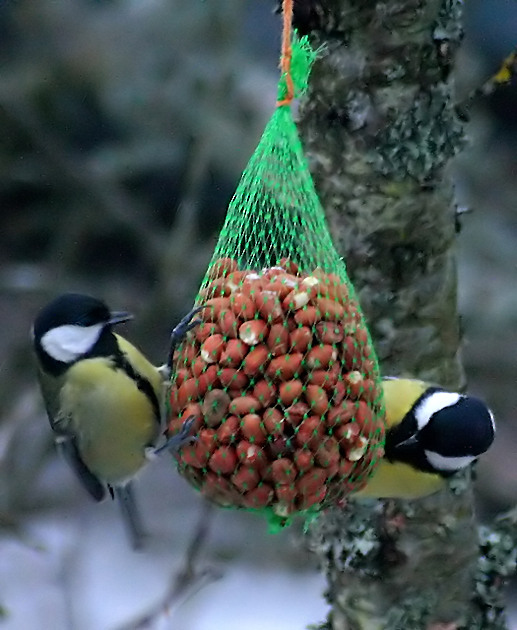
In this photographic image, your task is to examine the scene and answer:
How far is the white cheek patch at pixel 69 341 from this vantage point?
114cm

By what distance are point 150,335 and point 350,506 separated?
0.94m

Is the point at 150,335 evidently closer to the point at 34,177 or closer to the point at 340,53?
the point at 34,177

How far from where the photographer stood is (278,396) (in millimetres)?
930

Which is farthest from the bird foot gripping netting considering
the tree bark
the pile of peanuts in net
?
the tree bark

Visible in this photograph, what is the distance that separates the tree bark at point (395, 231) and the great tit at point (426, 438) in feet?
0.13

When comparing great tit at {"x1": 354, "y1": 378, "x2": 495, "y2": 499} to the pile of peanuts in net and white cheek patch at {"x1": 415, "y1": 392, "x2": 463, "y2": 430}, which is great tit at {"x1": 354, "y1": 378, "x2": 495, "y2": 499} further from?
the pile of peanuts in net

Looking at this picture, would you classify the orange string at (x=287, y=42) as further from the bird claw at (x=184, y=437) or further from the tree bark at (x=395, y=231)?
the bird claw at (x=184, y=437)

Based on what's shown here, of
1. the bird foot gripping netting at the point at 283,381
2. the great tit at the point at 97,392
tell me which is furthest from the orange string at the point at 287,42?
the great tit at the point at 97,392

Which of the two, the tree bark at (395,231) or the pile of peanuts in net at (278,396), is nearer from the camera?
the pile of peanuts in net at (278,396)

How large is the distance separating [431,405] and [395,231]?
258 millimetres

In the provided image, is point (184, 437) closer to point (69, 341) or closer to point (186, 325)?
point (186, 325)

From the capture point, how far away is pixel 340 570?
125 cm

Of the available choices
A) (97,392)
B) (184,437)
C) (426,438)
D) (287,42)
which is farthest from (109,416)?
(287,42)

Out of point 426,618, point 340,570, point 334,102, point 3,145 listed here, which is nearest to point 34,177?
point 3,145
